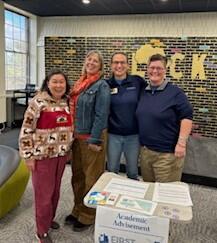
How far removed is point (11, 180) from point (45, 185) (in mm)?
643

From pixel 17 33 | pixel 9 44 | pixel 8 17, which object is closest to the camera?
pixel 8 17

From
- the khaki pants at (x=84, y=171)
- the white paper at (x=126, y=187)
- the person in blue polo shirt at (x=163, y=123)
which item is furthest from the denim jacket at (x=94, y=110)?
the white paper at (x=126, y=187)

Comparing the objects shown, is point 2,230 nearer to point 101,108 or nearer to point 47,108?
point 47,108

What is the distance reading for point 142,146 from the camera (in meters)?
2.33

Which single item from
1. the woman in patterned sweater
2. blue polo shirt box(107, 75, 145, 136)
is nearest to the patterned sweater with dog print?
the woman in patterned sweater

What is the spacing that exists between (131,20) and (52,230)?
5.69m

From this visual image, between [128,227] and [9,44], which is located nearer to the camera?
[128,227]

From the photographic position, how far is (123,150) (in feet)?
8.35

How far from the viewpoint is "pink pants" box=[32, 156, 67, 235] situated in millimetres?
2213

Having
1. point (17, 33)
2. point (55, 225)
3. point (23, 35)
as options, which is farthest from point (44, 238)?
point (23, 35)

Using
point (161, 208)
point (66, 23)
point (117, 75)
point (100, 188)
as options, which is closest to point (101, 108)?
point (117, 75)

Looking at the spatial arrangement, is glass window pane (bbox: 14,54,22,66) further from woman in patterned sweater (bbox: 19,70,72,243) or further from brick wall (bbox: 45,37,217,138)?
woman in patterned sweater (bbox: 19,70,72,243)

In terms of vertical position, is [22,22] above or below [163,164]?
above

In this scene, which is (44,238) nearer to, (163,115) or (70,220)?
(70,220)
